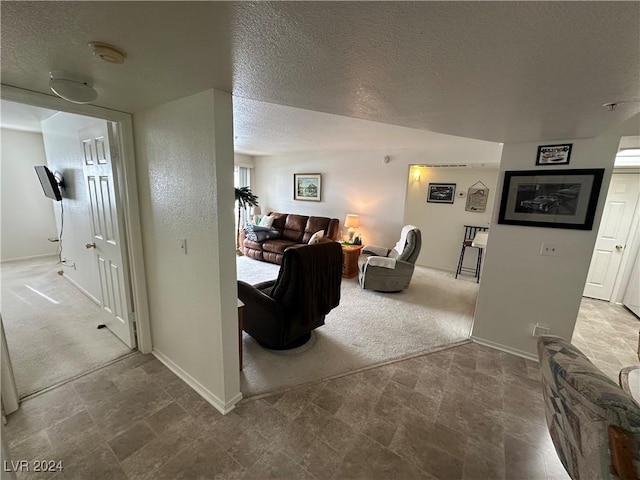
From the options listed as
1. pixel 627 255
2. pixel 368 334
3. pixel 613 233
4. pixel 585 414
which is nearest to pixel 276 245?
pixel 368 334

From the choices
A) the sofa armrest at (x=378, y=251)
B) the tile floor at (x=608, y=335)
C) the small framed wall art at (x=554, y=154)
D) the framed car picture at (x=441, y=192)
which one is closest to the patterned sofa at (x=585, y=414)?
the small framed wall art at (x=554, y=154)

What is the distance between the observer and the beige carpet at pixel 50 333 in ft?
6.88

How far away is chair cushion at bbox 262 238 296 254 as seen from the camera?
5.08 metres

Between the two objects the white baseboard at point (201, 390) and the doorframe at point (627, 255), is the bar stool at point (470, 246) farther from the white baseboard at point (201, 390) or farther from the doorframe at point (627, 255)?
the white baseboard at point (201, 390)

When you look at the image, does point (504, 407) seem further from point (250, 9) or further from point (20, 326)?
point (20, 326)

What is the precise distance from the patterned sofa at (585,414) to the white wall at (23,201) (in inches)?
283

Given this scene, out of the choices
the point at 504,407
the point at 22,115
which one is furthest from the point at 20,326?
the point at 504,407

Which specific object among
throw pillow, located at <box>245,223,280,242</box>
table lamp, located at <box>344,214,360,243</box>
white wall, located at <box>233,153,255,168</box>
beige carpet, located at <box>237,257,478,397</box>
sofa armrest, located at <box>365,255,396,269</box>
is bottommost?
beige carpet, located at <box>237,257,478,397</box>

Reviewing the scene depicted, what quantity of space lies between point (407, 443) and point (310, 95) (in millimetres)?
2192

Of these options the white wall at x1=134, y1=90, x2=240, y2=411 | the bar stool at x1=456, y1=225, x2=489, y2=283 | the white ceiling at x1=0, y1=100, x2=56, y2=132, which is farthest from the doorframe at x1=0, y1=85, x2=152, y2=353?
the bar stool at x1=456, y1=225, x2=489, y2=283

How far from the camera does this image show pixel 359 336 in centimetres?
277

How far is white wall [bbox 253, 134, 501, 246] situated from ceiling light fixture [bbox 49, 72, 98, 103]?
3949 millimetres

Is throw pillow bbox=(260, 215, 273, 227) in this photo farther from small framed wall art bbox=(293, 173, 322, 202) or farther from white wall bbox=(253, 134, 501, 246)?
small framed wall art bbox=(293, 173, 322, 202)

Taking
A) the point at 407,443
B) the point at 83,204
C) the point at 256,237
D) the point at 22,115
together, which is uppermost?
the point at 22,115
